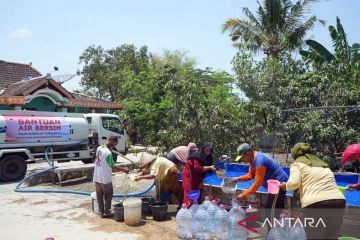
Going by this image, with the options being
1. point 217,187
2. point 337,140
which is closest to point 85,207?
point 217,187

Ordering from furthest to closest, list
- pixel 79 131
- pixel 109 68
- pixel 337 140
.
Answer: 1. pixel 109 68
2. pixel 79 131
3. pixel 337 140

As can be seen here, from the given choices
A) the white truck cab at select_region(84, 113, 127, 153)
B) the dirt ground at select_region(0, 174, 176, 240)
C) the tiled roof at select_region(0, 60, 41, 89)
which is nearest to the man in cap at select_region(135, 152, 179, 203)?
the dirt ground at select_region(0, 174, 176, 240)

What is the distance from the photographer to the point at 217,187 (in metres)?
7.94

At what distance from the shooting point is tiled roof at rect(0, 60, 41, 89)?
75.0ft

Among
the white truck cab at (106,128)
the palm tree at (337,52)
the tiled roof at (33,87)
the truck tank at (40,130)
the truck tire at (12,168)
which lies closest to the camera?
the truck tire at (12,168)

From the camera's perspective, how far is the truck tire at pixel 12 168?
12.9m

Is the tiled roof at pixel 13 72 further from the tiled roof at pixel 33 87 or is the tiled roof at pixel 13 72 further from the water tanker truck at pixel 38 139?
the water tanker truck at pixel 38 139

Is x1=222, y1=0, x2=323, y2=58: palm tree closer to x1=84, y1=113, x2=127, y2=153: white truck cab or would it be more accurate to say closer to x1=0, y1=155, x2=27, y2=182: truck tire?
x1=84, y1=113, x2=127, y2=153: white truck cab

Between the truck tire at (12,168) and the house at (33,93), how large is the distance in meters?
4.88

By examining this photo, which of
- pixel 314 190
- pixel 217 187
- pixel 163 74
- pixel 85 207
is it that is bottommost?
pixel 85 207

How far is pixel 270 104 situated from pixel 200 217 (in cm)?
830

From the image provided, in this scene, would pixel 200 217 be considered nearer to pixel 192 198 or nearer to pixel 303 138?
pixel 192 198

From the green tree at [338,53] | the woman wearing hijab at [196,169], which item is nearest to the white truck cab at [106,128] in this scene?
the green tree at [338,53]

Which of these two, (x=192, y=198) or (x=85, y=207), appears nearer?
(x=192, y=198)
